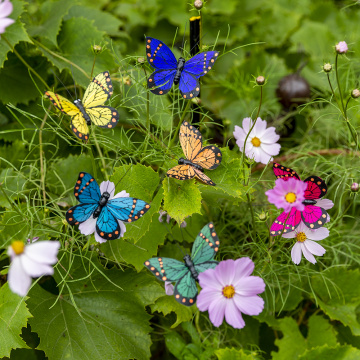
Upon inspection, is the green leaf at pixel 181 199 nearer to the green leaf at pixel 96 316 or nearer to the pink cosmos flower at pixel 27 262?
the green leaf at pixel 96 316

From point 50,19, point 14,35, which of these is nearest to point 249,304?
point 14,35

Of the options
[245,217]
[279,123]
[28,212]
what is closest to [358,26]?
[279,123]

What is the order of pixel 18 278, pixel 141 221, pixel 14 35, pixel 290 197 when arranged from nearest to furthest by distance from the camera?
pixel 18 278
pixel 290 197
pixel 141 221
pixel 14 35

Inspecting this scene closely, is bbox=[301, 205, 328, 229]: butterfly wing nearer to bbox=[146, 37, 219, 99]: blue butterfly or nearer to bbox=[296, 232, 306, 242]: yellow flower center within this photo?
bbox=[296, 232, 306, 242]: yellow flower center

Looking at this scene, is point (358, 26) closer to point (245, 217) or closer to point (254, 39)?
point (254, 39)

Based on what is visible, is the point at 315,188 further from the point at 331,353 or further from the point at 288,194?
the point at 331,353

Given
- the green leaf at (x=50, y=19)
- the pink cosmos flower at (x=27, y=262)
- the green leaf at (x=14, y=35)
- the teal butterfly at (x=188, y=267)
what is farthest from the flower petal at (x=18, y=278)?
the green leaf at (x=50, y=19)
